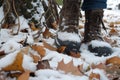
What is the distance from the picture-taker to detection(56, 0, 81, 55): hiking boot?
1.73 m

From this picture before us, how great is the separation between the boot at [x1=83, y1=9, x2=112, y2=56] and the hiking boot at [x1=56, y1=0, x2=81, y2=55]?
114 millimetres

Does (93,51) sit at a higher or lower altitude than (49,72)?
lower

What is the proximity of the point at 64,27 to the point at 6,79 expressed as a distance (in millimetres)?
702

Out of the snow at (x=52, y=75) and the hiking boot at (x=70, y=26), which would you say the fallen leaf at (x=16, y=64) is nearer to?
the snow at (x=52, y=75)

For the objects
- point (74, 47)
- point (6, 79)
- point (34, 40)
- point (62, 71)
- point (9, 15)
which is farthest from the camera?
point (9, 15)

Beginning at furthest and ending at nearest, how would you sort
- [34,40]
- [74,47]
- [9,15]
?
[9,15] → [34,40] → [74,47]

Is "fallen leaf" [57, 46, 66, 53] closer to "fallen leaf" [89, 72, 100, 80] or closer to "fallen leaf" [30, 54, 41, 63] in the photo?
"fallen leaf" [30, 54, 41, 63]

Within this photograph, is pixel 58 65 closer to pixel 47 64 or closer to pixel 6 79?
pixel 47 64

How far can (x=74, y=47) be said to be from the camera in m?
1.72

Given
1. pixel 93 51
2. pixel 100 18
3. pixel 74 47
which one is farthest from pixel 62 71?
pixel 100 18

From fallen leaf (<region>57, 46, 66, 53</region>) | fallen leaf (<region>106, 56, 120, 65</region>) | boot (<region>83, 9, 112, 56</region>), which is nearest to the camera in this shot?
fallen leaf (<region>106, 56, 120, 65</region>)

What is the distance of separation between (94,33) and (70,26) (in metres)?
0.18

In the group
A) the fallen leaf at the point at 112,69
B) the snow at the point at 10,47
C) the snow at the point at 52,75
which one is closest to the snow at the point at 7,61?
the snow at the point at 52,75

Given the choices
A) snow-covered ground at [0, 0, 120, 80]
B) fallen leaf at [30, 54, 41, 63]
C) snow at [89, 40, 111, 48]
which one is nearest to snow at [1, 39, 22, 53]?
snow-covered ground at [0, 0, 120, 80]
